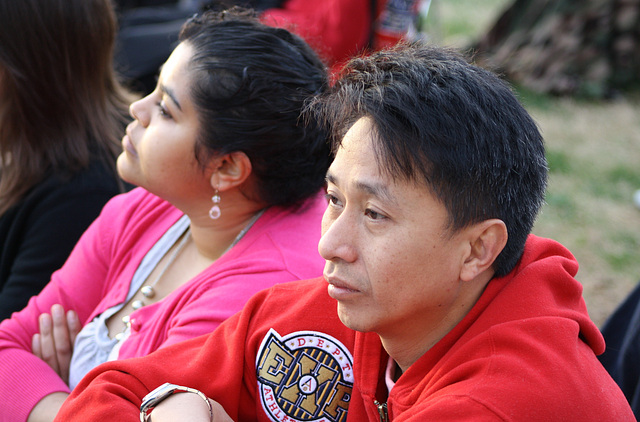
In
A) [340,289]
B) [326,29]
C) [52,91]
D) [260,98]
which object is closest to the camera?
[340,289]

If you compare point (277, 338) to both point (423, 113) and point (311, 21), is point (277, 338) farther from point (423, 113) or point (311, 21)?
point (311, 21)

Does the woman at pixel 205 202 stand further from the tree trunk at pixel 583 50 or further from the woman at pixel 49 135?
the tree trunk at pixel 583 50

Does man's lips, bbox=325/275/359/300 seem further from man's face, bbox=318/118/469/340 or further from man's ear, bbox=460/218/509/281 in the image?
man's ear, bbox=460/218/509/281

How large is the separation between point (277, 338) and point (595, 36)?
681 centimetres

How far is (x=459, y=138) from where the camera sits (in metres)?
1.12

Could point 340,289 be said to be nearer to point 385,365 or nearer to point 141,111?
point 385,365

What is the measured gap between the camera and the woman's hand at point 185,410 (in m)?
1.28

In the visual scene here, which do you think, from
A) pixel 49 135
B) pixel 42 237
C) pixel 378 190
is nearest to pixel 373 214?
pixel 378 190

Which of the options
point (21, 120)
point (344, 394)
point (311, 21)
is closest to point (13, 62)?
point (21, 120)

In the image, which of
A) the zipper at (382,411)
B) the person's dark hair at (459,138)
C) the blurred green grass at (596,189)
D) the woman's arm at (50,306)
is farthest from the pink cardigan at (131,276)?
the blurred green grass at (596,189)

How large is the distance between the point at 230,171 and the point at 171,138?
199 mm

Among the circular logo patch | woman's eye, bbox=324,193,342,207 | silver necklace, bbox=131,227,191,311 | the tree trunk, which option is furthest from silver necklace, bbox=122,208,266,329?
the tree trunk

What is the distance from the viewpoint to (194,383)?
55.1 inches

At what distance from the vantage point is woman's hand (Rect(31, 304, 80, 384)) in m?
2.00
